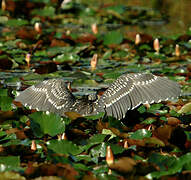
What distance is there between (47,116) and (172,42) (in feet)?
15.4

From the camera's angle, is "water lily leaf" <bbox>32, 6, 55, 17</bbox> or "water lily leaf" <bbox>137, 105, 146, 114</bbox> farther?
"water lily leaf" <bbox>32, 6, 55, 17</bbox>

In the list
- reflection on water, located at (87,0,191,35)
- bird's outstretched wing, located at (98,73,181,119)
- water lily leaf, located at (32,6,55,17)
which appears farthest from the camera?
water lily leaf, located at (32,6,55,17)

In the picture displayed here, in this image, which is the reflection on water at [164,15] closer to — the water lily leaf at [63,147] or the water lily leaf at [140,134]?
the water lily leaf at [140,134]

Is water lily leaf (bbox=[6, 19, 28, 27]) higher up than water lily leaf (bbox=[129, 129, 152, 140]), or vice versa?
water lily leaf (bbox=[6, 19, 28, 27])

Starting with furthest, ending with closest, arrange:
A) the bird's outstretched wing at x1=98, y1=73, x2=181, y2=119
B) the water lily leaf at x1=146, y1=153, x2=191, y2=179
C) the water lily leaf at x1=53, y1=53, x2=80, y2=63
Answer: the water lily leaf at x1=53, y1=53, x2=80, y2=63 < the bird's outstretched wing at x1=98, y1=73, x2=181, y2=119 < the water lily leaf at x1=146, y1=153, x2=191, y2=179

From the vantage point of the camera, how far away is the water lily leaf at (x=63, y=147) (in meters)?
4.20

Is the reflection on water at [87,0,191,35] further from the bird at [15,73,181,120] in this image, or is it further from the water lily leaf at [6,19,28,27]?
the bird at [15,73,181,120]

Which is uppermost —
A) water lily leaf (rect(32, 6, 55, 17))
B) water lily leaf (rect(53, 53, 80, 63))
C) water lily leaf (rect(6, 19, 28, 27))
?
water lily leaf (rect(32, 6, 55, 17))

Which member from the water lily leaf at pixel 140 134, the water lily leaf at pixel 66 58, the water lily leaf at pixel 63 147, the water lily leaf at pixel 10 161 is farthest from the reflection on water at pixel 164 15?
the water lily leaf at pixel 10 161

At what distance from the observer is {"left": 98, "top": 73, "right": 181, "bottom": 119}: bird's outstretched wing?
5.35 meters

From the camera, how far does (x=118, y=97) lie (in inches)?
→ 215

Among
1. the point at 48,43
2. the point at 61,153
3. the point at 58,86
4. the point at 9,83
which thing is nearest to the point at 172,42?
the point at 48,43

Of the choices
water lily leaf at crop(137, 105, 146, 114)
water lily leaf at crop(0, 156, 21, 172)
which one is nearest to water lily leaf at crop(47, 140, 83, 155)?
water lily leaf at crop(0, 156, 21, 172)

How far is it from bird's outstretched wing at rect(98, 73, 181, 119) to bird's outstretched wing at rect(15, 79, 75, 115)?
0.34 meters
